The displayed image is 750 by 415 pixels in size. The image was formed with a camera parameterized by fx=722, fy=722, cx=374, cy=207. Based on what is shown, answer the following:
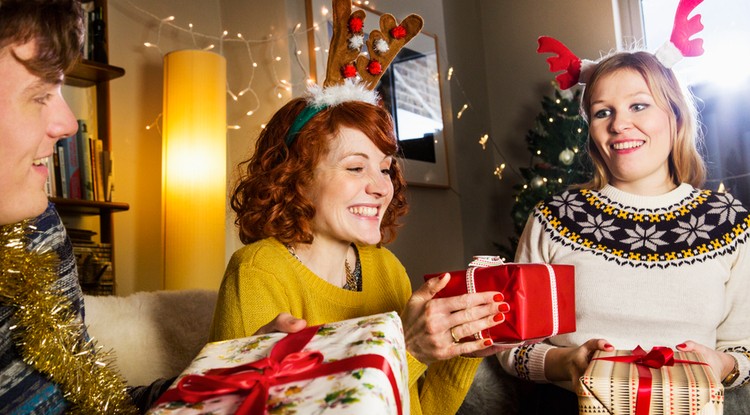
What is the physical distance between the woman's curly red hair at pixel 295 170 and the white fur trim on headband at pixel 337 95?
2 centimetres

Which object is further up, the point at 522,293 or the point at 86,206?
the point at 86,206

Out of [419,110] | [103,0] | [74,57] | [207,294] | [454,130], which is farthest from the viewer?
[454,130]

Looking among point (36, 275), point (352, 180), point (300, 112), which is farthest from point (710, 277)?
point (36, 275)

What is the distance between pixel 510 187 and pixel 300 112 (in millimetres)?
3153

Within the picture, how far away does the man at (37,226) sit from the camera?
826 millimetres

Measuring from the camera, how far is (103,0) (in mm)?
3100

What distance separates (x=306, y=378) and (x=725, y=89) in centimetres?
357

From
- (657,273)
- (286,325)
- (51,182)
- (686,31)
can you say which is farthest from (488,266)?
(51,182)

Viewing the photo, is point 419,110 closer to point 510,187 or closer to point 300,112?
point 510,187

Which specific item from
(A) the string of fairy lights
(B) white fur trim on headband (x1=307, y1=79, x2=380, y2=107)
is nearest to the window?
(A) the string of fairy lights

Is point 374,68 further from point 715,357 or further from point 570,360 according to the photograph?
point 715,357

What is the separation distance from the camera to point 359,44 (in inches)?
66.6

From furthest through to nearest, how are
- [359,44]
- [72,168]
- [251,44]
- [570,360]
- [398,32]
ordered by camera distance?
[251,44] → [72,168] → [398,32] → [359,44] → [570,360]

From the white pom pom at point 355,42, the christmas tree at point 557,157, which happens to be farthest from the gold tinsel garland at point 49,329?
the christmas tree at point 557,157
